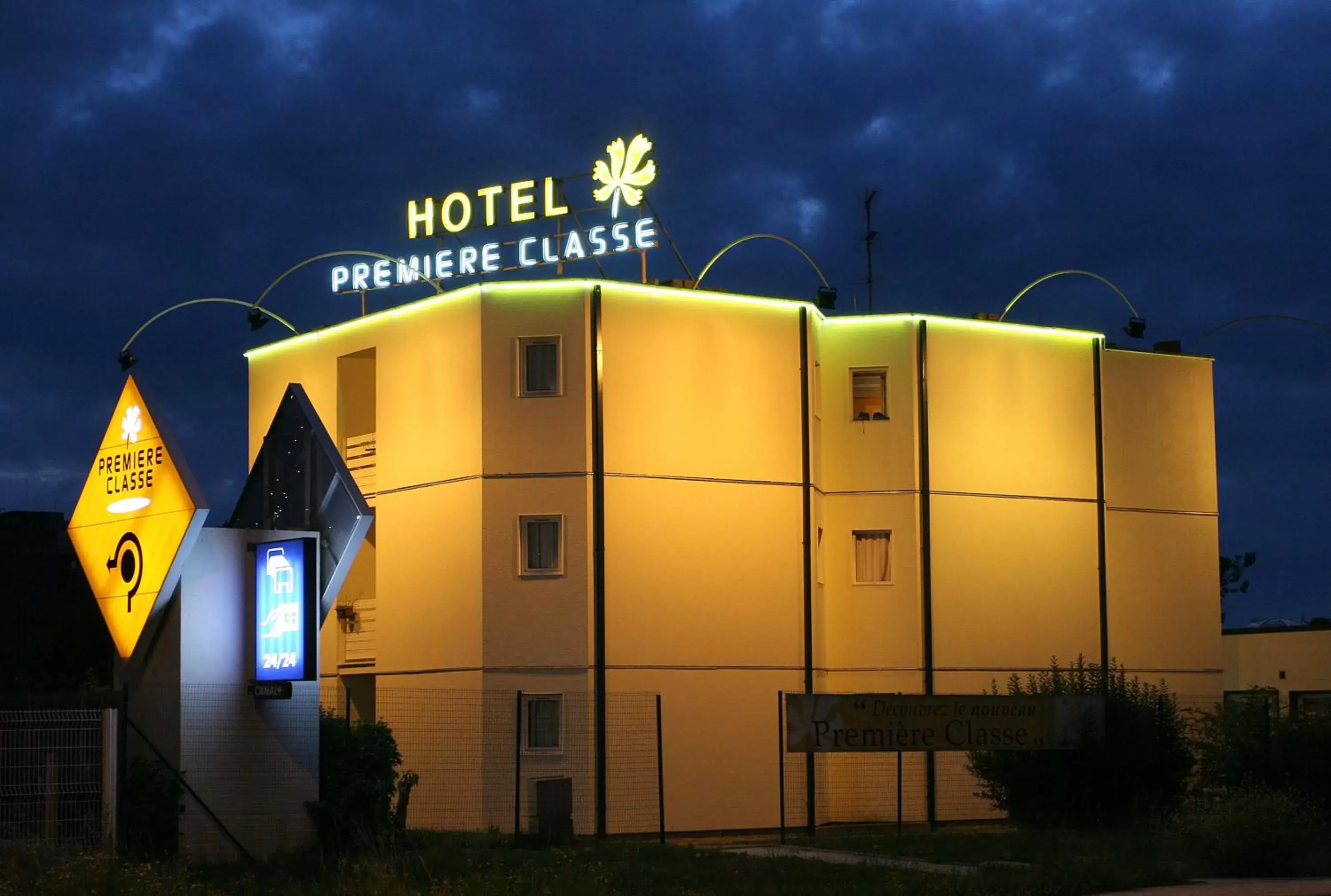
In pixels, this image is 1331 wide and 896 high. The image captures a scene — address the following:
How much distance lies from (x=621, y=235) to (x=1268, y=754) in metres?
15.0

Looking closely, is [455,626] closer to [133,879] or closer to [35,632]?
[133,879]

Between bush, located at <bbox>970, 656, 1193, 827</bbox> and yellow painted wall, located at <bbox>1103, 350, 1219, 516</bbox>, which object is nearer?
bush, located at <bbox>970, 656, 1193, 827</bbox>

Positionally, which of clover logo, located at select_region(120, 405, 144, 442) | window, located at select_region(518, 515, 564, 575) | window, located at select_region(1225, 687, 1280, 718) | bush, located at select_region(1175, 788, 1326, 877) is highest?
clover logo, located at select_region(120, 405, 144, 442)

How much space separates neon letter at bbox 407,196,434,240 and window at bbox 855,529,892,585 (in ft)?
35.4

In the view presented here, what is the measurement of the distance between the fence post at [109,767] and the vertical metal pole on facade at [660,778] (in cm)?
887

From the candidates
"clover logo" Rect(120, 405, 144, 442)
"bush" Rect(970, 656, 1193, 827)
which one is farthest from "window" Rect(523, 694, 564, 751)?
"clover logo" Rect(120, 405, 144, 442)

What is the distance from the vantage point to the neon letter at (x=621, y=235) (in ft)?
109

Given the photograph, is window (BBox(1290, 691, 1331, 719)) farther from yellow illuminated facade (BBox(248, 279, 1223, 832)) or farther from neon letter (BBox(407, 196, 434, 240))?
neon letter (BBox(407, 196, 434, 240))

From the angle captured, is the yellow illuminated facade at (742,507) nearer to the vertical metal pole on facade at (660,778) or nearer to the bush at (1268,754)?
the vertical metal pole on facade at (660,778)

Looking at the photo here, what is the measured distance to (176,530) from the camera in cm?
2194

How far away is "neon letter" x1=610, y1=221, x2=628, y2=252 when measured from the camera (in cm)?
3334

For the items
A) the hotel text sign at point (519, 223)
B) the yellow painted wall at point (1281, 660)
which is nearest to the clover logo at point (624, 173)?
the hotel text sign at point (519, 223)

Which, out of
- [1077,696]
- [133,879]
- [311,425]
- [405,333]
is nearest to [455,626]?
[405,333]

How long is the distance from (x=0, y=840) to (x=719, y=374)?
16756 mm
